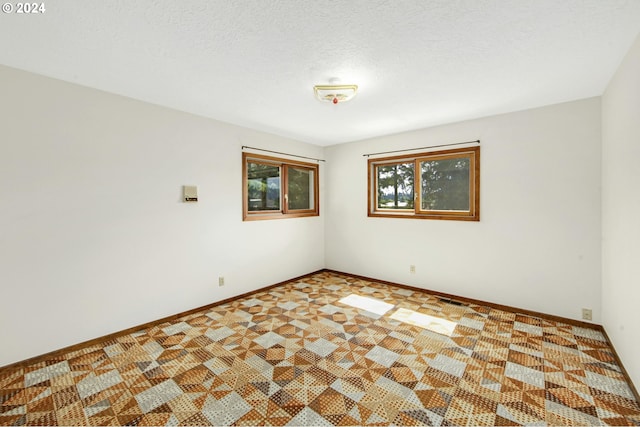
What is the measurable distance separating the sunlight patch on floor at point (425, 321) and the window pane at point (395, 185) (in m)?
1.67

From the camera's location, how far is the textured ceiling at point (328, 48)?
1.63m

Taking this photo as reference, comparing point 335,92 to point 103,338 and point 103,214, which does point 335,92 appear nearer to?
point 103,214

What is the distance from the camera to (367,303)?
3.77 metres

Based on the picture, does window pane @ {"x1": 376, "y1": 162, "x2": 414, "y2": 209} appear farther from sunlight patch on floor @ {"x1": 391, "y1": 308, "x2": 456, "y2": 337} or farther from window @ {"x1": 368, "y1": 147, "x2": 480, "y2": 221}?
sunlight patch on floor @ {"x1": 391, "y1": 308, "x2": 456, "y2": 337}

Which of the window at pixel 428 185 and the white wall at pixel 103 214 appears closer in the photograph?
the white wall at pixel 103 214

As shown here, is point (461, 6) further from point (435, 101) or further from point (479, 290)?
point (479, 290)

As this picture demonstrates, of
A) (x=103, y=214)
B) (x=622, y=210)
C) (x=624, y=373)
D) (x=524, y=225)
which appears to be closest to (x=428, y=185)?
(x=524, y=225)

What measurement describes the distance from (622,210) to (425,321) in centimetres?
197

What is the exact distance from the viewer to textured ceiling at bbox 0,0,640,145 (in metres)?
1.63

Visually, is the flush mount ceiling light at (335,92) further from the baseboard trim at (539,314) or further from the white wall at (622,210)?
the baseboard trim at (539,314)

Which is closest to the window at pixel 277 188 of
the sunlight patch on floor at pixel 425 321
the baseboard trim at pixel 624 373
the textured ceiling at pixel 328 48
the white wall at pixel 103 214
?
the white wall at pixel 103 214

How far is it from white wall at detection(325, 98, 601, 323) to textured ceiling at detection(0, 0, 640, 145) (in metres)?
0.41

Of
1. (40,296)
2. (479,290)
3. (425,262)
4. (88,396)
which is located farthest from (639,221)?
(40,296)

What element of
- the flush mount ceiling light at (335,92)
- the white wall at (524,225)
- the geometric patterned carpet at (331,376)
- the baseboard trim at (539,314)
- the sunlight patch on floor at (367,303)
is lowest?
the geometric patterned carpet at (331,376)
